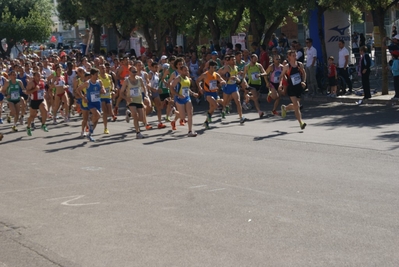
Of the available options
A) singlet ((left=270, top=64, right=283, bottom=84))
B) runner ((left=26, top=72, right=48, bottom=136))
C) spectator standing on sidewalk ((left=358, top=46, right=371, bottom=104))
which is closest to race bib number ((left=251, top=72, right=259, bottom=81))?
singlet ((left=270, top=64, right=283, bottom=84))

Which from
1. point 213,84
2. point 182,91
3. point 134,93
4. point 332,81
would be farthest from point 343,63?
point 134,93

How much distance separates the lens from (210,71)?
1864cm

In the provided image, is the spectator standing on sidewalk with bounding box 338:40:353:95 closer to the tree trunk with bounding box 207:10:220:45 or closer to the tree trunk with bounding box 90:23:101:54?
the tree trunk with bounding box 207:10:220:45

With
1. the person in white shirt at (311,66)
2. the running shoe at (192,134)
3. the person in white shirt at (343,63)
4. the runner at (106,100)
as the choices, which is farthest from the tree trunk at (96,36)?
the running shoe at (192,134)

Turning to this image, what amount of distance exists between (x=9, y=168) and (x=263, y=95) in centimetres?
1514

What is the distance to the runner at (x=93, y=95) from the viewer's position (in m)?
17.2

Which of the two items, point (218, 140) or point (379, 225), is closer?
point (379, 225)

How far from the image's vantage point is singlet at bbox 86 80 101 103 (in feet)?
56.3

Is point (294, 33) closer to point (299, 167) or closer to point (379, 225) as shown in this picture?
point (299, 167)

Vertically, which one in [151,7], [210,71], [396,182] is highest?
[151,7]

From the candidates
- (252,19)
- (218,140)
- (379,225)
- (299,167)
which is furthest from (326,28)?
(379,225)

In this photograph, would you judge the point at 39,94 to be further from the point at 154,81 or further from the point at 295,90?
the point at 295,90

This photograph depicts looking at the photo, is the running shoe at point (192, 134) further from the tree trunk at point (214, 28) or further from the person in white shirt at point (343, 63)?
the tree trunk at point (214, 28)

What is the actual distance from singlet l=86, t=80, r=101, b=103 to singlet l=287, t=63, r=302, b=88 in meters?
4.36
